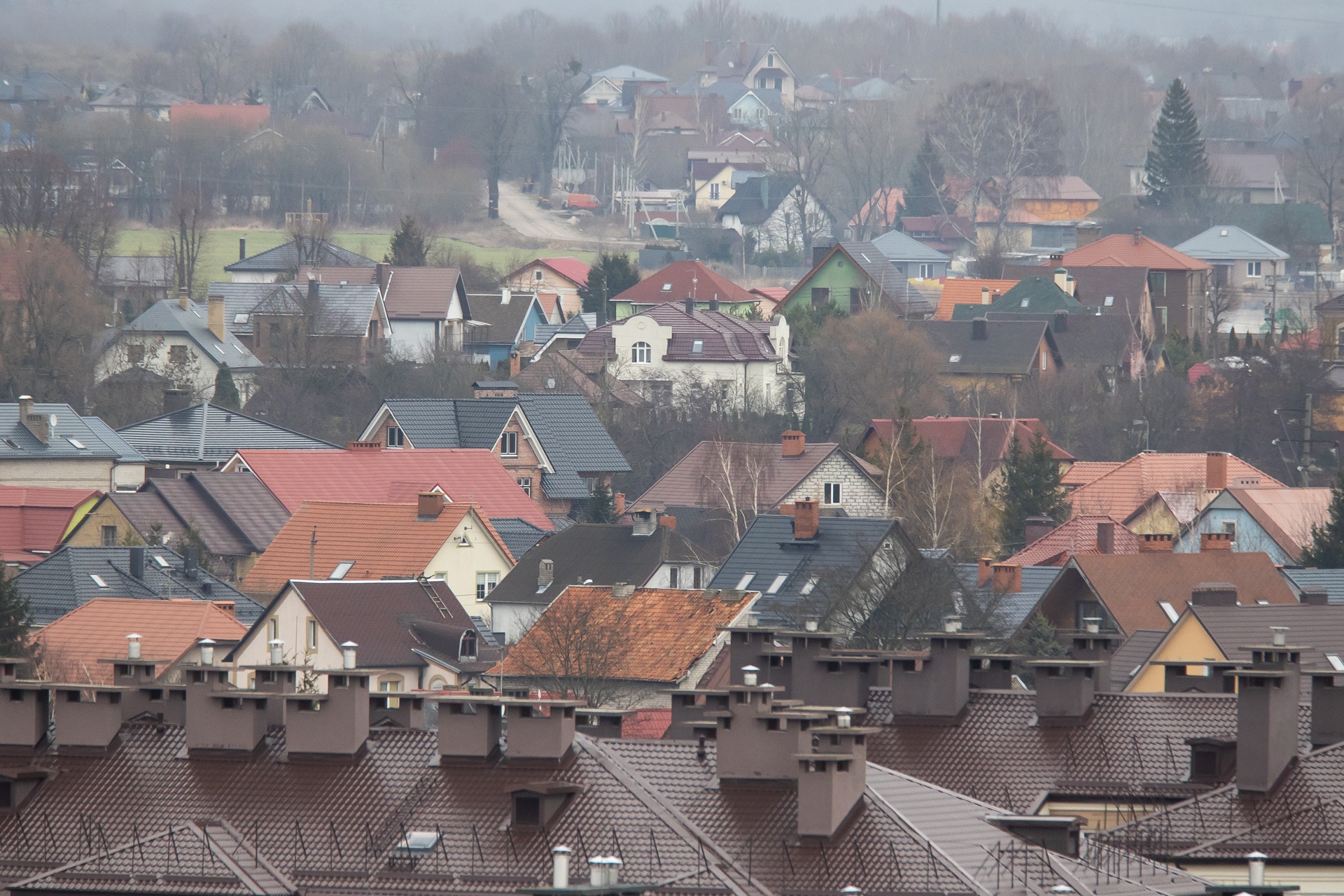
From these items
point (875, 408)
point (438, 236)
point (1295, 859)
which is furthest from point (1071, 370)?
point (1295, 859)

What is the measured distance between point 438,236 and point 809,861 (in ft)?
360

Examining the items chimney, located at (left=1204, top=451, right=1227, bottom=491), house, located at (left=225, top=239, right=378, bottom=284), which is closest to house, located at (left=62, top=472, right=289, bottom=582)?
chimney, located at (left=1204, top=451, right=1227, bottom=491)

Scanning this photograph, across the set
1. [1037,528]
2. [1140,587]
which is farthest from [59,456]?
[1140,587]

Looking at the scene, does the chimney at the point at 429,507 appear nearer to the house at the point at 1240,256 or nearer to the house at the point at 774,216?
the house at the point at 1240,256

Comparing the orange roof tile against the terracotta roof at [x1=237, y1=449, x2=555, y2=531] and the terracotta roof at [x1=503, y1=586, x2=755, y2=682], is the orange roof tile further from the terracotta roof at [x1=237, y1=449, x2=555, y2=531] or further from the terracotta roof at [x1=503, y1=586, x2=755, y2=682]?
the terracotta roof at [x1=503, y1=586, x2=755, y2=682]

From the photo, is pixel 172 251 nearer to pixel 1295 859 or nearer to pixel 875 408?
pixel 875 408

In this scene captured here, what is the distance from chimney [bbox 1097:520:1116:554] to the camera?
4819 centimetres

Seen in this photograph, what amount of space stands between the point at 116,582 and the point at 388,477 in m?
14.0

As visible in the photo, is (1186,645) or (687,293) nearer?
(1186,645)

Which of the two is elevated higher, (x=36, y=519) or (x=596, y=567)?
(x=596, y=567)

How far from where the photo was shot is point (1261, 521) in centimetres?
5250

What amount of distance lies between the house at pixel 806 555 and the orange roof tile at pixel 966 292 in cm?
4859

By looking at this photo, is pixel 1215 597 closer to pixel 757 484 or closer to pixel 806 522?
pixel 806 522

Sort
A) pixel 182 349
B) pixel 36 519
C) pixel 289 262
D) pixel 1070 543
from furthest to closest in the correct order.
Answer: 1. pixel 289 262
2. pixel 182 349
3. pixel 36 519
4. pixel 1070 543
